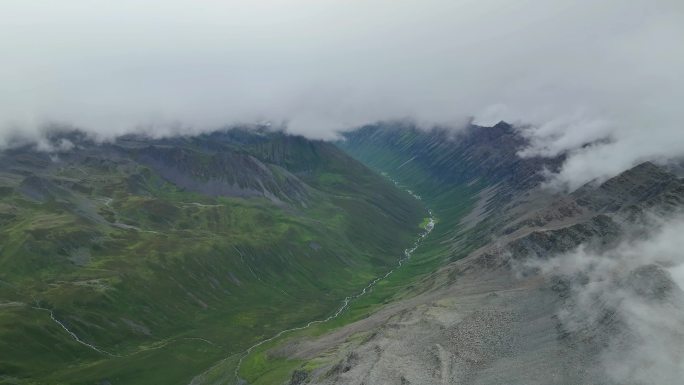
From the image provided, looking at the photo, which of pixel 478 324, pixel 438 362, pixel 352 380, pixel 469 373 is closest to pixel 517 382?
pixel 469 373

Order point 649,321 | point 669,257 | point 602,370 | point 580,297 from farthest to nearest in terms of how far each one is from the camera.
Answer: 1. point 669,257
2. point 580,297
3. point 649,321
4. point 602,370

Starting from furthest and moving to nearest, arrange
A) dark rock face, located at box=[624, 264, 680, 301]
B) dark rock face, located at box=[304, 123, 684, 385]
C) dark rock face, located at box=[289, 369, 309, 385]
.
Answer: dark rock face, located at box=[289, 369, 309, 385] → dark rock face, located at box=[624, 264, 680, 301] → dark rock face, located at box=[304, 123, 684, 385]

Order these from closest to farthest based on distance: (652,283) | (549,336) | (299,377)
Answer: (652,283) < (549,336) < (299,377)

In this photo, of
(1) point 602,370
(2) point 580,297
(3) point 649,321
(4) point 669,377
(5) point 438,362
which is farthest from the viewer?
(2) point 580,297

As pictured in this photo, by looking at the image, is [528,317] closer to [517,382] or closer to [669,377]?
[517,382]

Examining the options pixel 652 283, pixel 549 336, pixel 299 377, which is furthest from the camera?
pixel 299 377

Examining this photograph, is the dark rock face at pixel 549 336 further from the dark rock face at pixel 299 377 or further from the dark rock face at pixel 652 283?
the dark rock face at pixel 299 377

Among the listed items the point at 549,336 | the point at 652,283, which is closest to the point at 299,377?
the point at 549,336

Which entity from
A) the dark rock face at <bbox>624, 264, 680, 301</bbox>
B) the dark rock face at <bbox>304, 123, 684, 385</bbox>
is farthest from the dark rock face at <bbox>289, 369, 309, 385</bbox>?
the dark rock face at <bbox>624, 264, 680, 301</bbox>

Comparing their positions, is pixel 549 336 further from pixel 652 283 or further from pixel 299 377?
pixel 299 377

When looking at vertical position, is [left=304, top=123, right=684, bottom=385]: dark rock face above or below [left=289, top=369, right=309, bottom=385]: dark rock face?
above

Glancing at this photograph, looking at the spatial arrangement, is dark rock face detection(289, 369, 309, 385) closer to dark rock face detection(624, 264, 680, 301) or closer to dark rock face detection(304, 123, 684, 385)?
dark rock face detection(304, 123, 684, 385)
